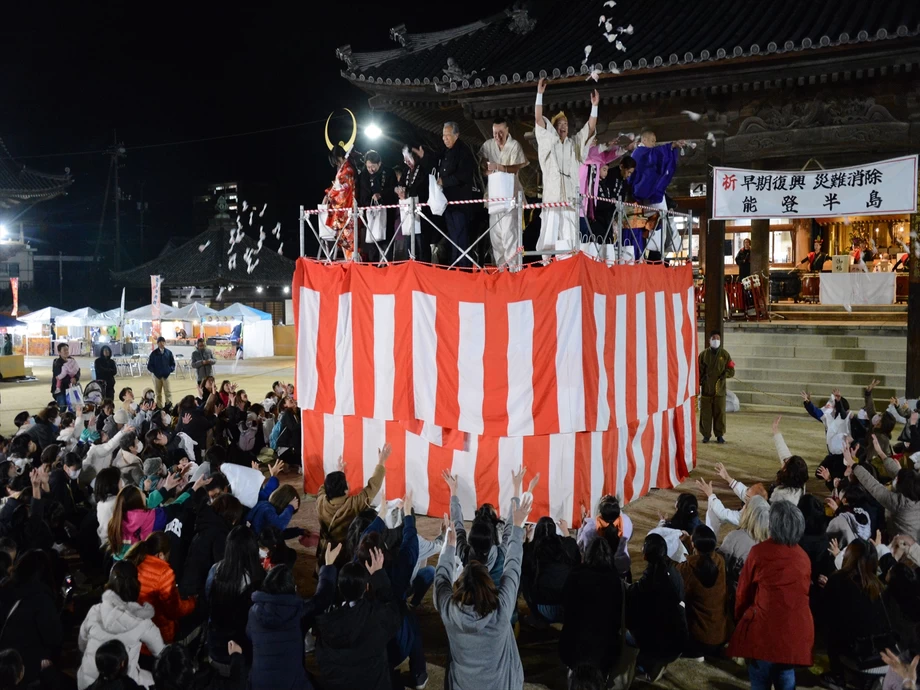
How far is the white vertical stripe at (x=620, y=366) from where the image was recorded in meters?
8.88

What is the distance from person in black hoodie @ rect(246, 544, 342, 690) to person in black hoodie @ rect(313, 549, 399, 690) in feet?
0.50

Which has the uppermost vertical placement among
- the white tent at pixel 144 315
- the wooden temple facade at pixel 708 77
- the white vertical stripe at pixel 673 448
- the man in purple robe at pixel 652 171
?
the wooden temple facade at pixel 708 77

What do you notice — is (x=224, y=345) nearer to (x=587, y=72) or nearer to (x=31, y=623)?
(x=587, y=72)

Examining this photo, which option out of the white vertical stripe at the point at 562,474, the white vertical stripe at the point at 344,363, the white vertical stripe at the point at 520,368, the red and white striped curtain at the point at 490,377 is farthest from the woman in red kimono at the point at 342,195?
the white vertical stripe at the point at 562,474

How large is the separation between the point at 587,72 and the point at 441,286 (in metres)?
6.83

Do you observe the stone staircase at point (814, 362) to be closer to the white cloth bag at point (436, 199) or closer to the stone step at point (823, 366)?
the stone step at point (823, 366)

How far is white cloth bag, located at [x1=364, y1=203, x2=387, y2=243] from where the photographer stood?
33.3 feet

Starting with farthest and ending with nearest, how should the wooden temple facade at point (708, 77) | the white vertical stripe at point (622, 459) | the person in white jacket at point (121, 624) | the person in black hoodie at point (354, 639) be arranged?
the wooden temple facade at point (708, 77) < the white vertical stripe at point (622, 459) < the person in white jacket at point (121, 624) < the person in black hoodie at point (354, 639)

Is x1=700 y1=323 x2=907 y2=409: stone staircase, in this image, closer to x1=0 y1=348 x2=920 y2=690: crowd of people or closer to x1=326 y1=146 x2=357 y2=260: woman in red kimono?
x1=326 y1=146 x2=357 y2=260: woman in red kimono

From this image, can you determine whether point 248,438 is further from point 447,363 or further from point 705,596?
point 705,596

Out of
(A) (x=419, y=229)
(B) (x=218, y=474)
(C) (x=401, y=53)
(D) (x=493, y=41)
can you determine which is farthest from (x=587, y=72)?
(B) (x=218, y=474)

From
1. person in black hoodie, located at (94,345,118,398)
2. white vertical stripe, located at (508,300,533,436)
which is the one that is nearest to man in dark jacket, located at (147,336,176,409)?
person in black hoodie, located at (94,345,118,398)

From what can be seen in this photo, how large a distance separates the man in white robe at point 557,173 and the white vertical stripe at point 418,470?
2.79 meters

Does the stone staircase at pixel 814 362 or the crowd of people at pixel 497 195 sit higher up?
the crowd of people at pixel 497 195
